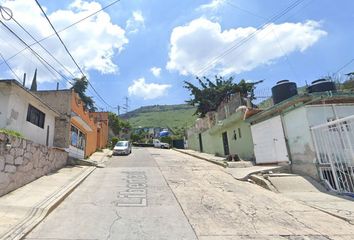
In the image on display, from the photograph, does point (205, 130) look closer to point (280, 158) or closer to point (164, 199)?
point (280, 158)

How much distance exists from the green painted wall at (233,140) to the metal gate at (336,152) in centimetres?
692

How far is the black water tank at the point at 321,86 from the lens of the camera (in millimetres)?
12977

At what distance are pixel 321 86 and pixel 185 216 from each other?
429 inches

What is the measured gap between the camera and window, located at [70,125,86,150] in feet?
61.6

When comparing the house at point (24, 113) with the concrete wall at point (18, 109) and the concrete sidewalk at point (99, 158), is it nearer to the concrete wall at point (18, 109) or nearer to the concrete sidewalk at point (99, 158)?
the concrete wall at point (18, 109)

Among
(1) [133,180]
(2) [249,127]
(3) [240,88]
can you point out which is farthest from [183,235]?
(3) [240,88]

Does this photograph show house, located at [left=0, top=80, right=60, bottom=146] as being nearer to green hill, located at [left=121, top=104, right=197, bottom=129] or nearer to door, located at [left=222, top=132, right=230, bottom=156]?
door, located at [left=222, top=132, right=230, bottom=156]

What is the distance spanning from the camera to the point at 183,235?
16.6ft

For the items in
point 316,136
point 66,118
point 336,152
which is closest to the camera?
point 336,152

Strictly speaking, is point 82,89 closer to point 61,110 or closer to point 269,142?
point 61,110

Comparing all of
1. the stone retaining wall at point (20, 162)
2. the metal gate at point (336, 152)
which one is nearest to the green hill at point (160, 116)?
the stone retaining wall at point (20, 162)

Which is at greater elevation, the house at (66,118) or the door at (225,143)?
the house at (66,118)

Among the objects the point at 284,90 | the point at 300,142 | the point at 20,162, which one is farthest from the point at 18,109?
the point at 284,90

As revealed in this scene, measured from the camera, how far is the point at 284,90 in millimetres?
14562
